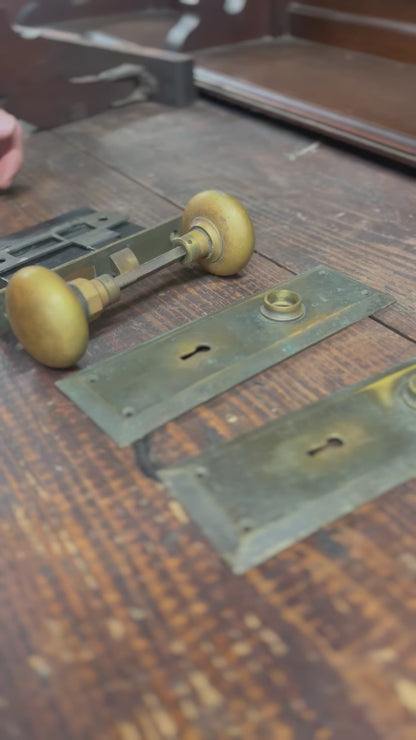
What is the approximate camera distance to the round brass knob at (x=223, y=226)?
2.57ft

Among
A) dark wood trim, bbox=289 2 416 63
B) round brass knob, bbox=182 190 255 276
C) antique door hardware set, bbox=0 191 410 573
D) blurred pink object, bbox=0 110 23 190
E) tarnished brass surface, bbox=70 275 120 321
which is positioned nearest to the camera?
antique door hardware set, bbox=0 191 410 573

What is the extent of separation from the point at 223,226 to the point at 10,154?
473mm

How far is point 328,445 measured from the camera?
58 cm

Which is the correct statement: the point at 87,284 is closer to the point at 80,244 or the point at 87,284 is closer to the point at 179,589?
the point at 80,244

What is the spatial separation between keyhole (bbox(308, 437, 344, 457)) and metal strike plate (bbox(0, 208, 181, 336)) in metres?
→ 0.35

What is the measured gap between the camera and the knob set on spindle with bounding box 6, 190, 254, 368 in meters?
0.63

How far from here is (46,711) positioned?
0.42 meters

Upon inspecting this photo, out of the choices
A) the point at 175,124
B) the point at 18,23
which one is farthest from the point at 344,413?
the point at 18,23

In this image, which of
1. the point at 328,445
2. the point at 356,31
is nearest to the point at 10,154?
the point at 328,445

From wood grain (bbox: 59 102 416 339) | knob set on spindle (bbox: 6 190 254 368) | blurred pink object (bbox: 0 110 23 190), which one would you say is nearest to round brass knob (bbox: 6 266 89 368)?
knob set on spindle (bbox: 6 190 254 368)

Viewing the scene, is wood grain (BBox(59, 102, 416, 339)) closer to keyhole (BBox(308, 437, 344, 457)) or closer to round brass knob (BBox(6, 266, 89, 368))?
keyhole (BBox(308, 437, 344, 457))

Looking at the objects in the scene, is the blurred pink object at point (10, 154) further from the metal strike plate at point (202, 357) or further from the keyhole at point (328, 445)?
the keyhole at point (328, 445)

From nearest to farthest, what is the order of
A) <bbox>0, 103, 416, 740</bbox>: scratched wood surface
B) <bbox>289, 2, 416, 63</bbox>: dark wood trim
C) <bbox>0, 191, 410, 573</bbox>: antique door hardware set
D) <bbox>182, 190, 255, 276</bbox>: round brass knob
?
<bbox>0, 103, 416, 740</bbox>: scratched wood surface, <bbox>0, 191, 410, 573</bbox>: antique door hardware set, <bbox>182, 190, 255, 276</bbox>: round brass knob, <bbox>289, 2, 416, 63</bbox>: dark wood trim

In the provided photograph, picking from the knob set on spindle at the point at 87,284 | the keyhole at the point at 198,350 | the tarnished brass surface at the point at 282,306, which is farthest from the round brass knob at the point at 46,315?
the tarnished brass surface at the point at 282,306
